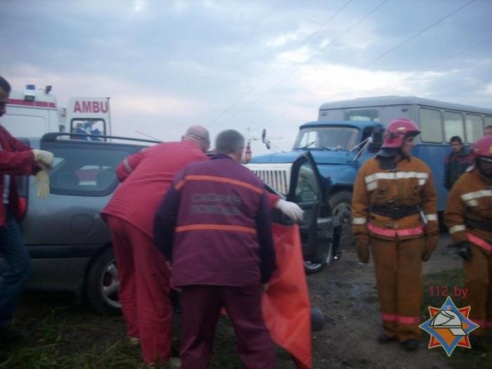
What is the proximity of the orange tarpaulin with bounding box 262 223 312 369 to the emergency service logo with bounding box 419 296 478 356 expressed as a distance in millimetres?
1352

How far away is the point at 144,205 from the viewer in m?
3.25

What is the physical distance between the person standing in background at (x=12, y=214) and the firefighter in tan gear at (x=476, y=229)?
3.38 meters

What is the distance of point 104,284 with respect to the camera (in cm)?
421

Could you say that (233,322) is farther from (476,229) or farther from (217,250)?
(476,229)

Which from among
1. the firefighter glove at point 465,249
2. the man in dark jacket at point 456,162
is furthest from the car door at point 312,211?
the man in dark jacket at point 456,162

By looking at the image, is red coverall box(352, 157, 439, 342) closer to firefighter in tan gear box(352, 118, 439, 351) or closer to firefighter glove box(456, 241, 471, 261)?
firefighter in tan gear box(352, 118, 439, 351)

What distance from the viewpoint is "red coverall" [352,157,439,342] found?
4.15 metres

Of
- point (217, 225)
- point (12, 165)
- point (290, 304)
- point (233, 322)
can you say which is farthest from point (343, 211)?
point (12, 165)

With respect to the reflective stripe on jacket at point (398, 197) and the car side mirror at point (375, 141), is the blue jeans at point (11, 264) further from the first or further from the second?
the car side mirror at point (375, 141)

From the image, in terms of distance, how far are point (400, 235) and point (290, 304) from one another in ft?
4.71

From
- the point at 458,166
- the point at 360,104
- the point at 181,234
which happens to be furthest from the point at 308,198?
the point at 360,104

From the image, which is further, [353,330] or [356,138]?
[356,138]

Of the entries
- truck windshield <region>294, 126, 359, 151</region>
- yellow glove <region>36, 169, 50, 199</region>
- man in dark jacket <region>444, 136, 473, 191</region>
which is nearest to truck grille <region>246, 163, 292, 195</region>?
truck windshield <region>294, 126, 359, 151</region>

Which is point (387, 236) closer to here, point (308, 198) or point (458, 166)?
point (308, 198)
